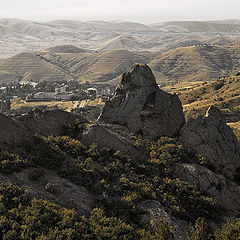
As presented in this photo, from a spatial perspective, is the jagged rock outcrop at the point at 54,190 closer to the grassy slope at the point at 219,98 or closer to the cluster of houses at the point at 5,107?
the grassy slope at the point at 219,98

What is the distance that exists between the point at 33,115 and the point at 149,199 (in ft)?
46.9

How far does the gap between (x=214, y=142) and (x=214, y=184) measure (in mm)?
5527

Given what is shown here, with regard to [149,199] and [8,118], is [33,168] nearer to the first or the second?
[8,118]

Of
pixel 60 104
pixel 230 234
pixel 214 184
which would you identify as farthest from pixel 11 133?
pixel 60 104

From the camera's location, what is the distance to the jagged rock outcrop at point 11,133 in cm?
2503

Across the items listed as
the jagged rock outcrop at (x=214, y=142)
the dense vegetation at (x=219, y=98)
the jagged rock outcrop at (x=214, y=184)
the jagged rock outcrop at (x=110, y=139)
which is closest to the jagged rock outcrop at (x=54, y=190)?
the jagged rock outcrop at (x=110, y=139)

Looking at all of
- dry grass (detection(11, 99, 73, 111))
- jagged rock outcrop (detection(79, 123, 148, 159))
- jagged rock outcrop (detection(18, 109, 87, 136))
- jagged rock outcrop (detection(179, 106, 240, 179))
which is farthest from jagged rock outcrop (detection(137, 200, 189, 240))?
dry grass (detection(11, 99, 73, 111))

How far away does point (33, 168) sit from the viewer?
23.4 meters

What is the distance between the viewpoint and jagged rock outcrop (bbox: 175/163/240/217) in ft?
88.2

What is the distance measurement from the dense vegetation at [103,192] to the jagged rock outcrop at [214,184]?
1.01 meters

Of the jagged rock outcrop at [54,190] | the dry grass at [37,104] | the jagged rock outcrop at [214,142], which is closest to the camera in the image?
the jagged rock outcrop at [54,190]

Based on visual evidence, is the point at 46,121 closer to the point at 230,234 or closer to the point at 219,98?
the point at 230,234

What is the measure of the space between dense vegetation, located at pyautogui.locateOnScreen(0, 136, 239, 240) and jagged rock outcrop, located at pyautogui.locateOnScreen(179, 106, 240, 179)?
58.7 inches

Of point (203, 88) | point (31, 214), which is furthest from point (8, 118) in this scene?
point (203, 88)
